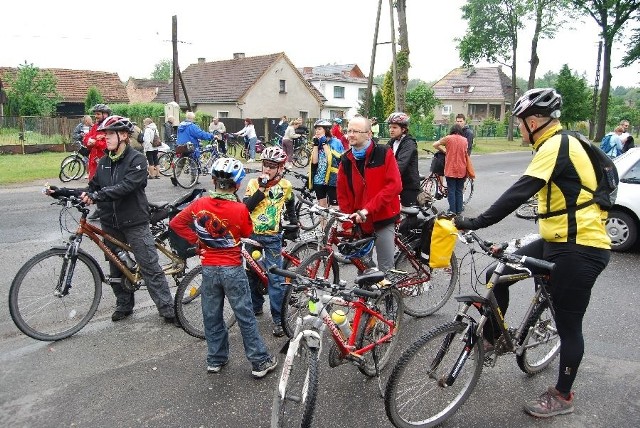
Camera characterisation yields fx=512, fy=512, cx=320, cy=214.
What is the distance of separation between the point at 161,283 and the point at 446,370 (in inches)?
114

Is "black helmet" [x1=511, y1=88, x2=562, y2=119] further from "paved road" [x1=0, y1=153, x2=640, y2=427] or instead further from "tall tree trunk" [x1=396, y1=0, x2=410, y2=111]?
"tall tree trunk" [x1=396, y1=0, x2=410, y2=111]

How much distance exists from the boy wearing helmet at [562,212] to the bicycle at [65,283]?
333 cm

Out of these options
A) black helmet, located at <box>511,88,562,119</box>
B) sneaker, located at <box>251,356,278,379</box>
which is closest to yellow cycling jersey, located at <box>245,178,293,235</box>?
sneaker, located at <box>251,356,278,379</box>

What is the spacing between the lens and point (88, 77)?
47.8 m

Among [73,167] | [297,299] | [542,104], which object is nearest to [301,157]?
[73,167]

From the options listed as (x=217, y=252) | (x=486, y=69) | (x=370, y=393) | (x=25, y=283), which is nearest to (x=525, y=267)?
(x=370, y=393)

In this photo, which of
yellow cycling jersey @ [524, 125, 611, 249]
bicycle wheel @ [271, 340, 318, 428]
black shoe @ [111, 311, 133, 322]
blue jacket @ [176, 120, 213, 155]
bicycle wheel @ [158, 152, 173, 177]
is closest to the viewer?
bicycle wheel @ [271, 340, 318, 428]

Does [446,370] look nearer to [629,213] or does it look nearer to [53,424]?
[53,424]

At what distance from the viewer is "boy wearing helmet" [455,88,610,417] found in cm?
324

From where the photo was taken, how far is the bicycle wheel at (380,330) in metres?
3.77

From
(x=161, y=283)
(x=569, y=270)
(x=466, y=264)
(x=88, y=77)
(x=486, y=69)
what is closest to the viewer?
(x=569, y=270)

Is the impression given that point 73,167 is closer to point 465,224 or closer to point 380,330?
point 380,330

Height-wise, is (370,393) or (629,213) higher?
(629,213)

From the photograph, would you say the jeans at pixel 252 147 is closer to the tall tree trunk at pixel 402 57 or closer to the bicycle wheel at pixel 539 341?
the tall tree trunk at pixel 402 57
